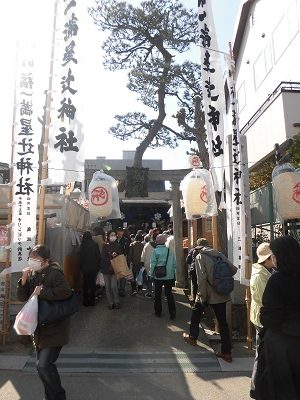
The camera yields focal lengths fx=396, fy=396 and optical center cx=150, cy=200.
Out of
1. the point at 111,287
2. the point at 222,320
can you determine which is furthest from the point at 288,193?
the point at 111,287

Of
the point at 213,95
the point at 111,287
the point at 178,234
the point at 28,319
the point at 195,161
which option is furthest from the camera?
the point at 178,234

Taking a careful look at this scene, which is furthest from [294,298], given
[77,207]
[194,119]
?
[194,119]

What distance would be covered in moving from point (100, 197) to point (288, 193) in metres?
4.04

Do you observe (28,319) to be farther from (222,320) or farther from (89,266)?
(89,266)

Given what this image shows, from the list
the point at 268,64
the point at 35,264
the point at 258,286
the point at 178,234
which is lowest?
the point at 258,286

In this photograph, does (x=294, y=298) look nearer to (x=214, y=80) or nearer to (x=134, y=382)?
(x=134, y=382)

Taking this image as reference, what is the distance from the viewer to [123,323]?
Result: 27.3 feet

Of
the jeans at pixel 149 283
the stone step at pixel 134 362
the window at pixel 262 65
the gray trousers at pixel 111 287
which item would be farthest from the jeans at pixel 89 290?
the window at pixel 262 65

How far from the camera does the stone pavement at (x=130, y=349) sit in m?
6.15

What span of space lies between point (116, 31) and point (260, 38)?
9534 mm

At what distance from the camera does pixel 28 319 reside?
4.29 m

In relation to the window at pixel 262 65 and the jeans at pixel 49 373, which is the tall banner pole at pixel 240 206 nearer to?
the jeans at pixel 49 373

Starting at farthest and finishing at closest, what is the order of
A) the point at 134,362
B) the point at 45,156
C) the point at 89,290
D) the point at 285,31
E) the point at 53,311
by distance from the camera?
1. the point at 285,31
2. the point at 89,290
3. the point at 45,156
4. the point at 134,362
5. the point at 53,311

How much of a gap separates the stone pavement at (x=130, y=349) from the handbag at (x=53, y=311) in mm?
1970
